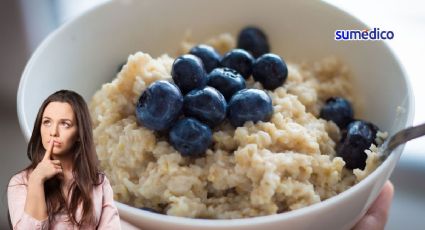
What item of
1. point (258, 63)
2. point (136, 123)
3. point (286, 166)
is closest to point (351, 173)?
point (286, 166)

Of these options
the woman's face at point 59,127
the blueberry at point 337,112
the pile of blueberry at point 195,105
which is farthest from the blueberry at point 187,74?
the woman's face at point 59,127

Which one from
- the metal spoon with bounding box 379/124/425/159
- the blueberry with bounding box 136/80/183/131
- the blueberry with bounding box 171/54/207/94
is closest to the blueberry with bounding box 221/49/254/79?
the blueberry with bounding box 171/54/207/94

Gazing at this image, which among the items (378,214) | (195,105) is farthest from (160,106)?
(378,214)

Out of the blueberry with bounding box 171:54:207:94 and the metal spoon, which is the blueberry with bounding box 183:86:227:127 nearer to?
the blueberry with bounding box 171:54:207:94

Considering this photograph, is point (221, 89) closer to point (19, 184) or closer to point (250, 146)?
point (250, 146)

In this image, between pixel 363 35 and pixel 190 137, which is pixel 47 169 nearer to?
pixel 190 137

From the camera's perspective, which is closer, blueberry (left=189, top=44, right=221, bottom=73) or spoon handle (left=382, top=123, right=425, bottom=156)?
spoon handle (left=382, top=123, right=425, bottom=156)

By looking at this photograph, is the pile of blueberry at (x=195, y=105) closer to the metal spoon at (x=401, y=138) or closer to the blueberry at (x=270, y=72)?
the blueberry at (x=270, y=72)
